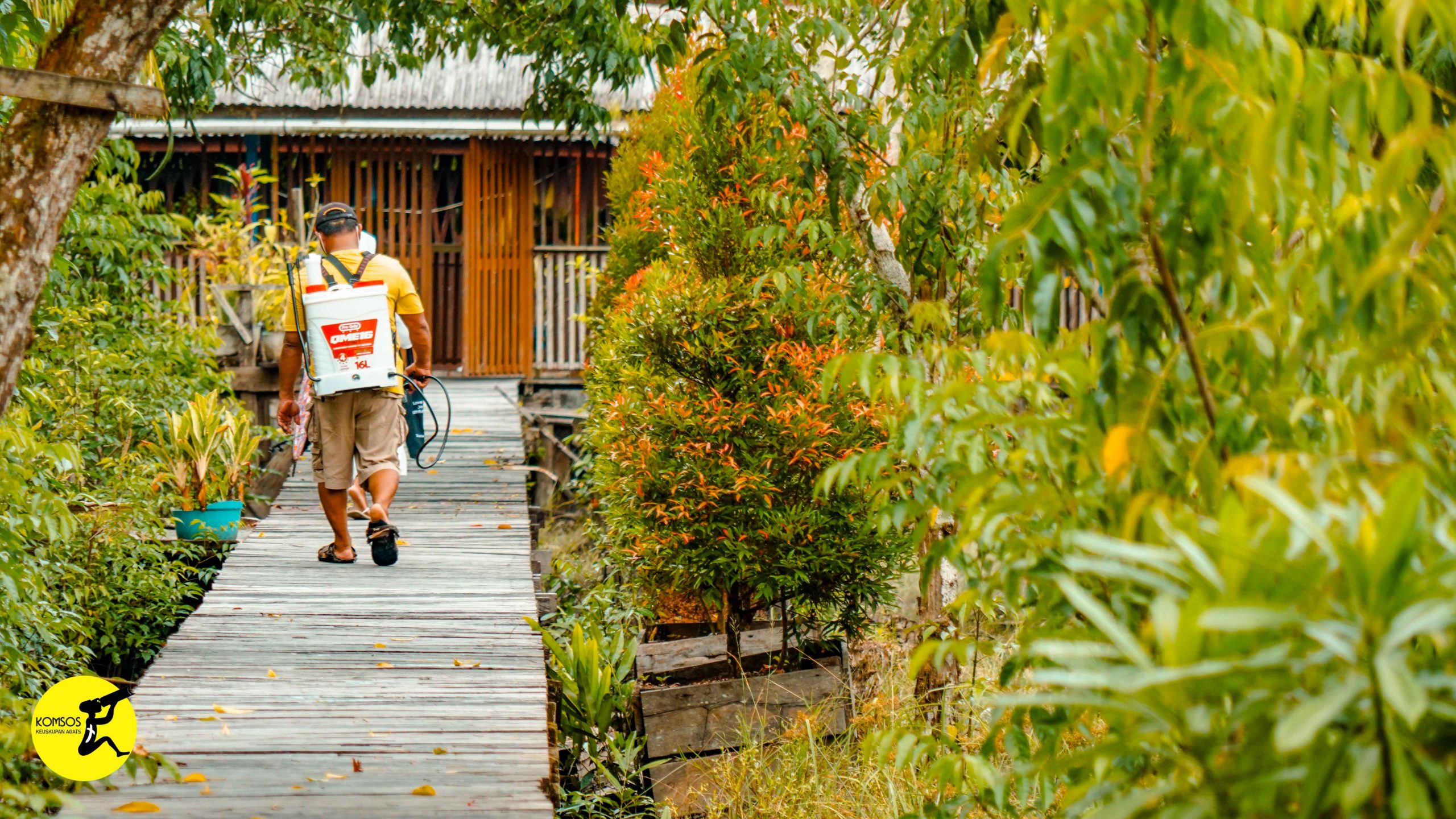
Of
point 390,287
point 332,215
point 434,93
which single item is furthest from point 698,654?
point 434,93

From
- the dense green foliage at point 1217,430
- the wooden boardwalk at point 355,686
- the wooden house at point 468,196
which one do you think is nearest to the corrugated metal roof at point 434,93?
the wooden house at point 468,196

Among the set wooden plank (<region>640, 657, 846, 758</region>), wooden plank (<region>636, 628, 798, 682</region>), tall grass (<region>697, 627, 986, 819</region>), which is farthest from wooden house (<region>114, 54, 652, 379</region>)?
tall grass (<region>697, 627, 986, 819</region>)

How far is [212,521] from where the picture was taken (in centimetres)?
672

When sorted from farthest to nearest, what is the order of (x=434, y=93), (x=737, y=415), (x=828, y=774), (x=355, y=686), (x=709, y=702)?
(x=434, y=93), (x=737, y=415), (x=709, y=702), (x=828, y=774), (x=355, y=686)

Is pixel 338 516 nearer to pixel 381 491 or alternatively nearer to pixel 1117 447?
pixel 381 491

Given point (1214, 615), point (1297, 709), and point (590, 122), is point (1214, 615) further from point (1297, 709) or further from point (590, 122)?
point (590, 122)

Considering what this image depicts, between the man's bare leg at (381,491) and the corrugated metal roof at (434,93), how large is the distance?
6319mm

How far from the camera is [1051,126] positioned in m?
1.93

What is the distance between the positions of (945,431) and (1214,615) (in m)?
1.15

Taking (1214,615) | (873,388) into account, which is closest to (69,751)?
(873,388)

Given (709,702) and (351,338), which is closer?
(709,702)

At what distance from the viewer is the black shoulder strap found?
19.2 feet

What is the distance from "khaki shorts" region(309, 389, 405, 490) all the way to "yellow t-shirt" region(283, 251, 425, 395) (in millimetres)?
120

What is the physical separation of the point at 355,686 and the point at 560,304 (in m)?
8.62
